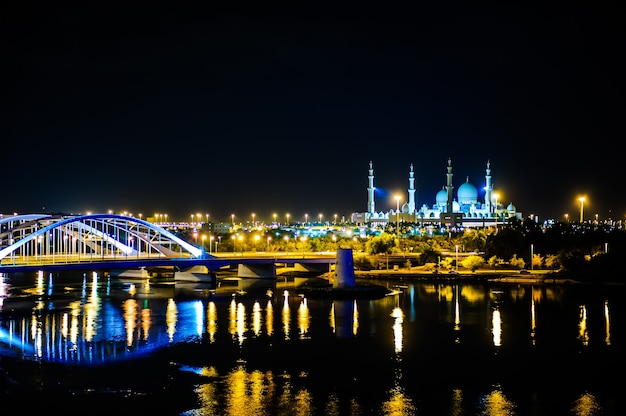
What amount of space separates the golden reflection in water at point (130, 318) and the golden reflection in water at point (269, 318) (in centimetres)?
509

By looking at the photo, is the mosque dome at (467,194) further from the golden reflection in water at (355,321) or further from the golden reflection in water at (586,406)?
the golden reflection in water at (586,406)

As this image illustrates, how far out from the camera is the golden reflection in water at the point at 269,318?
31.5 metres

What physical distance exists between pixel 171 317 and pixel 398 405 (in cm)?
1699

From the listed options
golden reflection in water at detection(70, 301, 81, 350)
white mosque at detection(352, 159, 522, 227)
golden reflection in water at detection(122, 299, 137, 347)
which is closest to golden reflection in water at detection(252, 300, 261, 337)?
golden reflection in water at detection(122, 299, 137, 347)

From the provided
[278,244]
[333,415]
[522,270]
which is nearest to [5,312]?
[333,415]

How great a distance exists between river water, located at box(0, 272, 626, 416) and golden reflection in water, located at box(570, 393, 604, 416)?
49mm

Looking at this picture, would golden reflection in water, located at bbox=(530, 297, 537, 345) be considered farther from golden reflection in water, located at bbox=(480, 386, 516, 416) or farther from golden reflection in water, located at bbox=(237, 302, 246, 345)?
Answer: golden reflection in water, located at bbox=(237, 302, 246, 345)

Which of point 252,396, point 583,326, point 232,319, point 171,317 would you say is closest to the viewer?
point 252,396

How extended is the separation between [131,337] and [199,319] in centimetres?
538

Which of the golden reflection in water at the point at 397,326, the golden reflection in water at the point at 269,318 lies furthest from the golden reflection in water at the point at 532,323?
the golden reflection in water at the point at 269,318

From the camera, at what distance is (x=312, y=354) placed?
26406 mm

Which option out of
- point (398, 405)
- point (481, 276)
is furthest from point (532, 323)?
point (481, 276)

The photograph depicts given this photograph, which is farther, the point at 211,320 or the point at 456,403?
the point at 211,320

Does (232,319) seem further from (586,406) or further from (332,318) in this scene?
(586,406)
